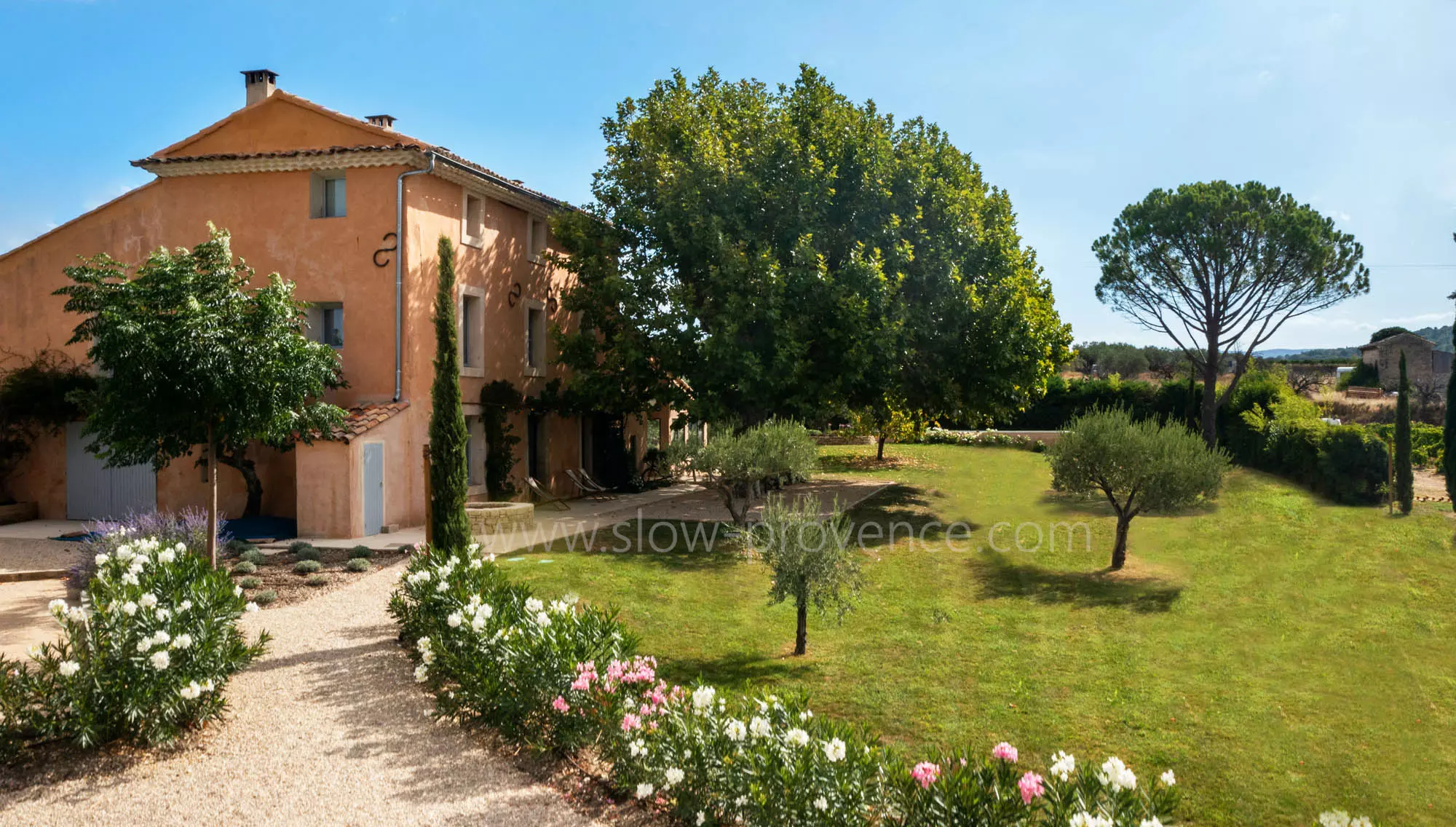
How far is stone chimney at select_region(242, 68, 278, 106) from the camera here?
21.5m

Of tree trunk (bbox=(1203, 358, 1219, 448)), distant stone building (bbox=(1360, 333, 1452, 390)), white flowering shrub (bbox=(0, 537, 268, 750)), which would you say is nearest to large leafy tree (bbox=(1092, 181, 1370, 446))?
tree trunk (bbox=(1203, 358, 1219, 448))

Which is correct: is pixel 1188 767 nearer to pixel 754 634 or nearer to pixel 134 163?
pixel 754 634

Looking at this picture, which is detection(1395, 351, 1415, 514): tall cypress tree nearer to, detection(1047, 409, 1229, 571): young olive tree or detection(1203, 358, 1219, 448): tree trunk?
detection(1047, 409, 1229, 571): young olive tree

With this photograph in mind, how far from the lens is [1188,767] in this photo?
8.00 metres

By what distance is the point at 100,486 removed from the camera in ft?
66.0

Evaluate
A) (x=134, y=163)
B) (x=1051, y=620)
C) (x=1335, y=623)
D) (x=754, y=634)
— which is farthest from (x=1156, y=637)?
(x=134, y=163)

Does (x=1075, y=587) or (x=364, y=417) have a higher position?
(x=364, y=417)

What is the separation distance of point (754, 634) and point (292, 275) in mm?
13829

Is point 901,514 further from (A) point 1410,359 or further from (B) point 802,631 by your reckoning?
(A) point 1410,359

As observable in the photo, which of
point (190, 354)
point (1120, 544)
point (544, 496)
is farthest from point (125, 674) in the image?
point (1120, 544)

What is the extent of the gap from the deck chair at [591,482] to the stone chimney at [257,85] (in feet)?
40.3

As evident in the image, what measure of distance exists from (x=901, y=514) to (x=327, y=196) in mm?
15581

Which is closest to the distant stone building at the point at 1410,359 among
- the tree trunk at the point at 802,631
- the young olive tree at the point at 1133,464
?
the young olive tree at the point at 1133,464

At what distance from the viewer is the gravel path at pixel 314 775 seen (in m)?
6.09
